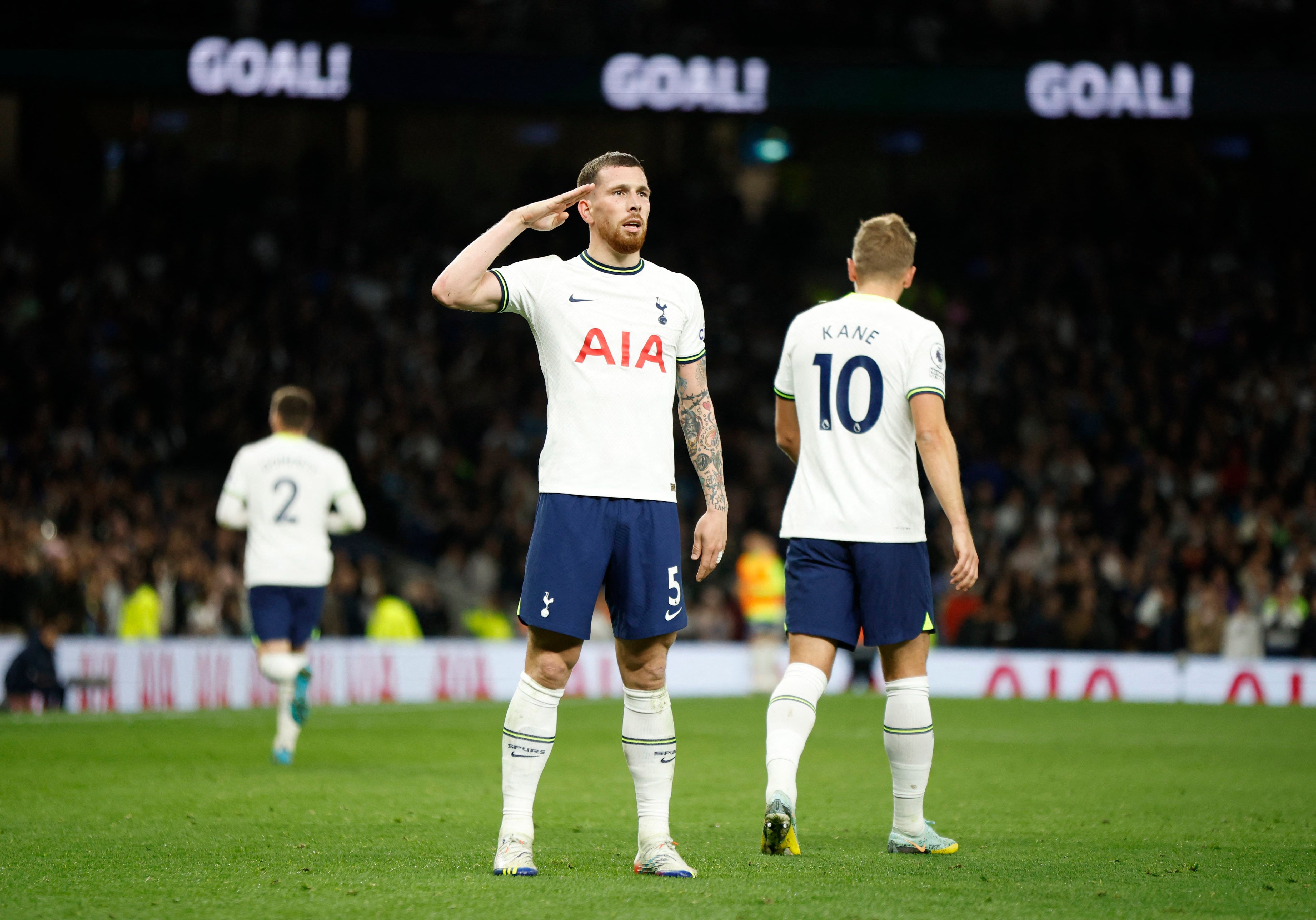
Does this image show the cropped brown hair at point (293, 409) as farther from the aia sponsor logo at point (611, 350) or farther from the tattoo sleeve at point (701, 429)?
the aia sponsor logo at point (611, 350)

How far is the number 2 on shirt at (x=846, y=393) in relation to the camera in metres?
6.19

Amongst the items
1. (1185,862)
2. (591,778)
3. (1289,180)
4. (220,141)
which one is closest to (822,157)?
(1289,180)

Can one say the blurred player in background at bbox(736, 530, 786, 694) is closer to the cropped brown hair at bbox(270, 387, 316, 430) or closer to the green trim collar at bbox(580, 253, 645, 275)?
the cropped brown hair at bbox(270, 387, 316, 430)

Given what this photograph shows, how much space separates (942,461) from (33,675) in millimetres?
11222

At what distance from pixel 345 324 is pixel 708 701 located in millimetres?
10749

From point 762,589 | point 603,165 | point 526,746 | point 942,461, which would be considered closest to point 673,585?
point 526,746

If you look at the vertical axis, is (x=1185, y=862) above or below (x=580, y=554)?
below

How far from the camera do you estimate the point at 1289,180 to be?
2708 cm

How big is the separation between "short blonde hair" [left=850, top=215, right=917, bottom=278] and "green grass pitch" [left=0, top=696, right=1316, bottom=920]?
224 cm

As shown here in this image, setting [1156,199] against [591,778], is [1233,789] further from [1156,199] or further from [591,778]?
[1156,199]

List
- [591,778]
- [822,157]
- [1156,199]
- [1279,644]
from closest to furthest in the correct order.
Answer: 1. [591,778]
2. [1279,644]
3. [1156,199]
4. [822,157]

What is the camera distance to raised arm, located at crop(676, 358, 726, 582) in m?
5.49

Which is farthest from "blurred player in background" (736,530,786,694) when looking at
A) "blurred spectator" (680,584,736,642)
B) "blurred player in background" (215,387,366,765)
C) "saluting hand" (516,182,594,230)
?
"saluting hand" (516,182,594,230)

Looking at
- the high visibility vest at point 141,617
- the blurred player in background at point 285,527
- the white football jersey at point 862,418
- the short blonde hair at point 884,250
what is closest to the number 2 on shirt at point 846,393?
the white football jersey at point 862,418
